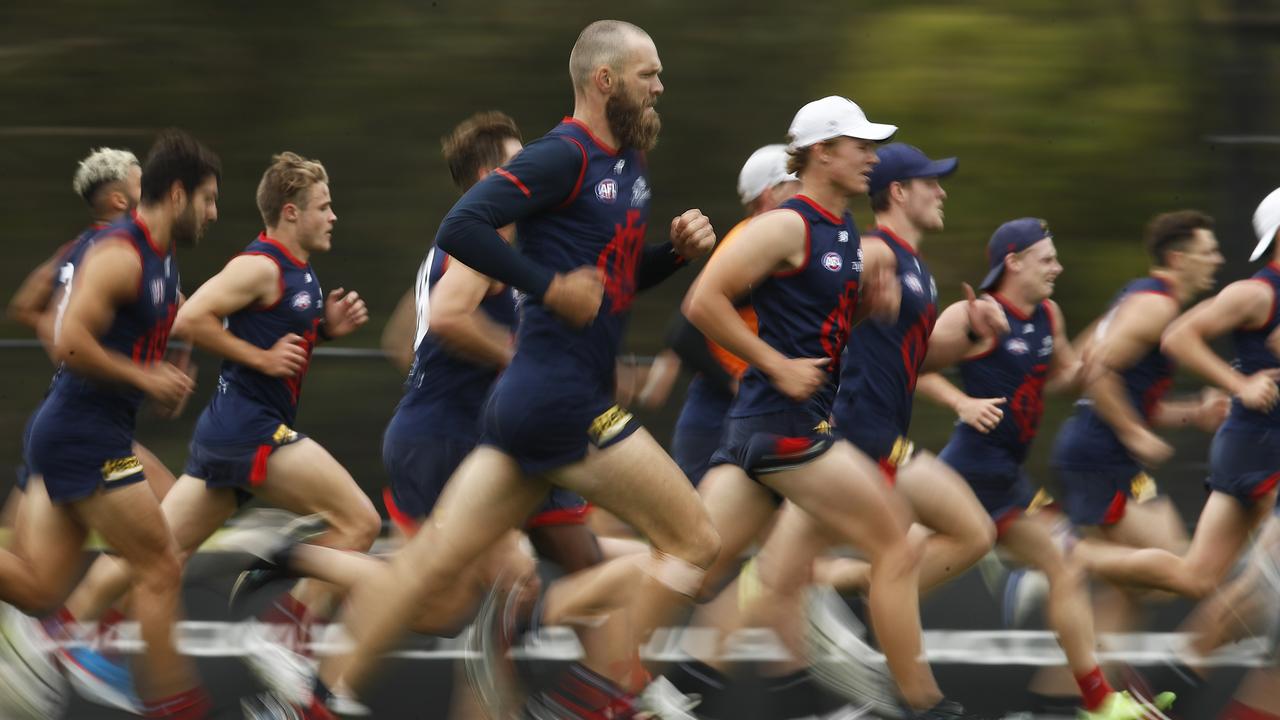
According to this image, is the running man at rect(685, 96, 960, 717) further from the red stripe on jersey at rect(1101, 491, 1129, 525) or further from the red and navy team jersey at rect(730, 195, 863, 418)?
the red stripe on jersey at rect(1101, 491, 1129, 525)

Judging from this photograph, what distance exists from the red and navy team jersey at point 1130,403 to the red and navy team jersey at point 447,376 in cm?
230

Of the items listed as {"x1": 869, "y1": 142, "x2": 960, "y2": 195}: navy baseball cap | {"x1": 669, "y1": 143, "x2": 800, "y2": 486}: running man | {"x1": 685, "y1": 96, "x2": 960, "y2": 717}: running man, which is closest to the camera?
{"x1": 685, "y1": 96, "x2": 960, "y2": 717}: running man

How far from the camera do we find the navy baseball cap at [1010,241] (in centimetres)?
659

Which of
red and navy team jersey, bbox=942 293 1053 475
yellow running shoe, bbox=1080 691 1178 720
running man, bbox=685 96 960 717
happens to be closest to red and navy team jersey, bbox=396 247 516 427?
running man, bbox=685 96 960 717

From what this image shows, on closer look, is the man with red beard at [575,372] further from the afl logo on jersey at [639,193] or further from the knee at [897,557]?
the knee at [897,557]

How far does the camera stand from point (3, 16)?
1124 cm

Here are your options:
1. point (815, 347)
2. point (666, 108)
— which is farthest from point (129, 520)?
point (666, 108)

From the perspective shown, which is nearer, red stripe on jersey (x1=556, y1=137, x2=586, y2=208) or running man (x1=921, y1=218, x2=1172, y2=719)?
red stripe on jersey (x1=556, y1=137, x2=586, y2=208)

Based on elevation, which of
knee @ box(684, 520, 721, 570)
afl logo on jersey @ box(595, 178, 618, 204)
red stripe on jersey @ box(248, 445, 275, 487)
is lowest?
red stripe on jersey @ box(248, 445, 275, 487)

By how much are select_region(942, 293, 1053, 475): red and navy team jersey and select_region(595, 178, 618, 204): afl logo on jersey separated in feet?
6.74

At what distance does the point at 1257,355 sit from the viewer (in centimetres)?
657

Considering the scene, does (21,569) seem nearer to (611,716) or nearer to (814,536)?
A: (611,716)

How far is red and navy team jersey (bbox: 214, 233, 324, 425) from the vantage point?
629 centimetres

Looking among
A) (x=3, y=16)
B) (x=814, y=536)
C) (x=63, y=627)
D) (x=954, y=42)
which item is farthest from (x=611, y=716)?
(x=3, y=16)
